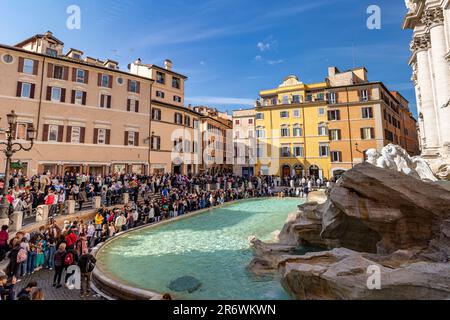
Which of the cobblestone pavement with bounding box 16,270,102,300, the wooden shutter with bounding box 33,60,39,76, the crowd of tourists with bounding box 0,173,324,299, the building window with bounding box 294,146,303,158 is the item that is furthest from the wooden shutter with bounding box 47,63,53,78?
the building window with bounding box 294,146,303,158

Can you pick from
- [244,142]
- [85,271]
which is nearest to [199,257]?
[85,271]

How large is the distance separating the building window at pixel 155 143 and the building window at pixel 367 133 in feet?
94.8

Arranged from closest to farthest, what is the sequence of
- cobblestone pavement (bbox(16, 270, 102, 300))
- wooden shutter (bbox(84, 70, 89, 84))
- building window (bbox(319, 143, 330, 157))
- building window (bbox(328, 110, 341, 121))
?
cobblestone pavement (bbox(16, 270, 102, 300)), wooden shutter (bbox(84, 70, 89, 84)), building window (bbox(328, 110, 341, 121)), building window (bbox(319, 143, 330, 157))

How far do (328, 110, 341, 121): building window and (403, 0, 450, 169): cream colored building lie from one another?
16469 millimetres

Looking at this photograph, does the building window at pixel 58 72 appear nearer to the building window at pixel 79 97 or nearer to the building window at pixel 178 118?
the building window at pixel 79 97

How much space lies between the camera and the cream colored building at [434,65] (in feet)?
53.7

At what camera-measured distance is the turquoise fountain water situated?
23.9 ft

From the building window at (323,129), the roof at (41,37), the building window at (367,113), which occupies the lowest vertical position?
the building window at (323,129)

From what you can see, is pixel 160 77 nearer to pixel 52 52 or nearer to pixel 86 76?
pixel 86 76

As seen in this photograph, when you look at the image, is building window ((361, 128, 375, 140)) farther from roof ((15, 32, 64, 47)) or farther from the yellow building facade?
roof ((15, 32, 64, 47))

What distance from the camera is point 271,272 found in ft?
27.3

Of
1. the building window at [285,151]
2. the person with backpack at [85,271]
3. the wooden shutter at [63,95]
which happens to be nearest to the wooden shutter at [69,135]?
the wooden shutter at [63,95]
